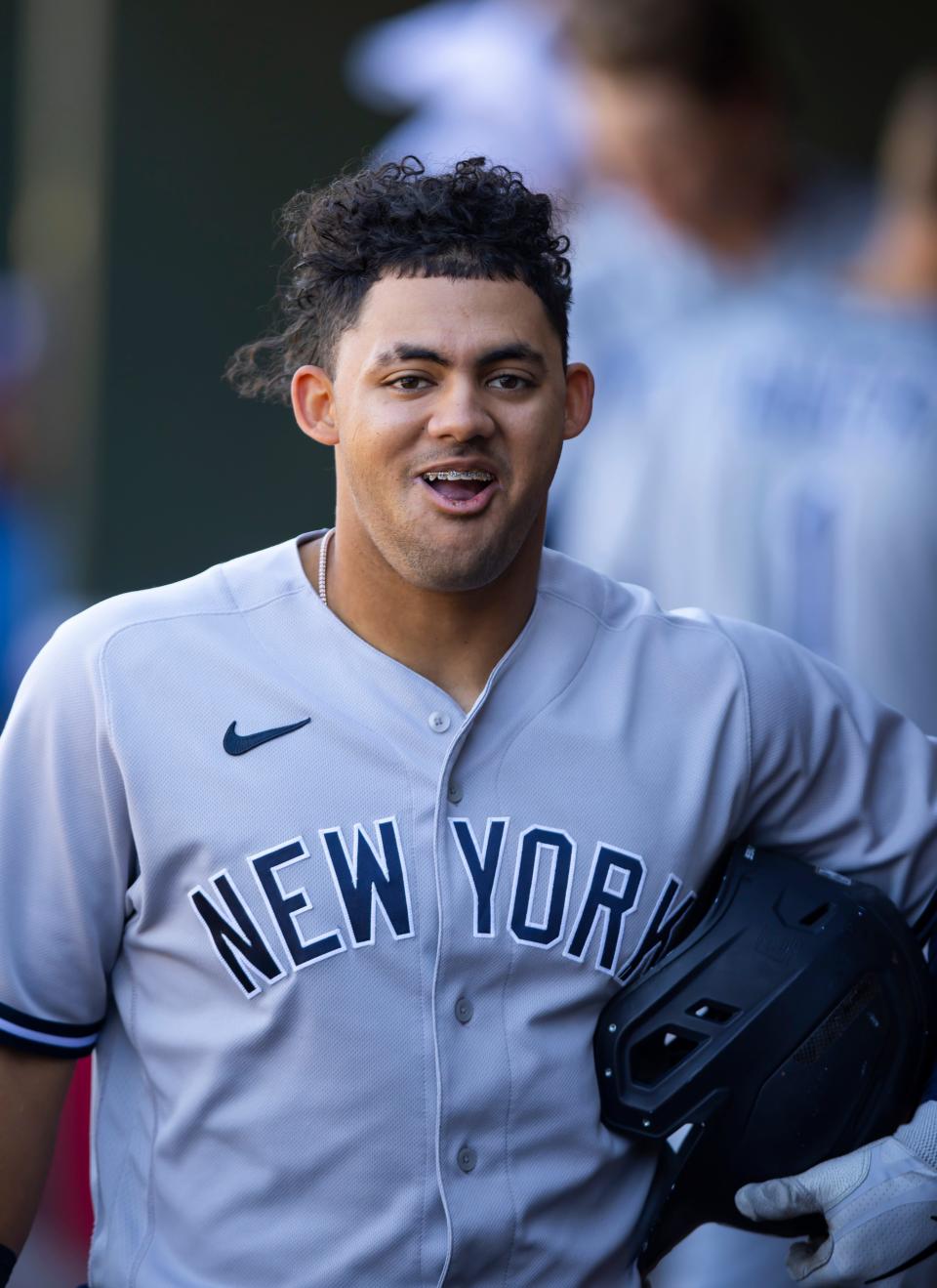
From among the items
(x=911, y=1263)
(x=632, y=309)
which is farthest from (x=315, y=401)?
(x=632, y=309)

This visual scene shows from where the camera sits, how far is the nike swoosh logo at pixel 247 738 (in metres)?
2.06

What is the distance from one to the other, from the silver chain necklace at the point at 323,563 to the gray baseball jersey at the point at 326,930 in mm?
25

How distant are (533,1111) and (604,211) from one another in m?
3.05

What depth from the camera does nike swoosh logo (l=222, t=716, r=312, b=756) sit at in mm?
2057

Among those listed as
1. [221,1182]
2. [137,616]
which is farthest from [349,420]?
[221,1182]

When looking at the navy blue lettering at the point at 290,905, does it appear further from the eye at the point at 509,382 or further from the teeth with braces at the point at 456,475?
the eye at the point at 509,382

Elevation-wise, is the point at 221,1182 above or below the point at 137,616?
below

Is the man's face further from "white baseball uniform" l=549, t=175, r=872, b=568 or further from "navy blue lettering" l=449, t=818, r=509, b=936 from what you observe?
"white baseball uniform" l=549, t=175, r=872, b=568

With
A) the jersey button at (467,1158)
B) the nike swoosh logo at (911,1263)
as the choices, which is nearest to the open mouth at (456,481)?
the jersey button at (467,1158)

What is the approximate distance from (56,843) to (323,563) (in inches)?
19.1

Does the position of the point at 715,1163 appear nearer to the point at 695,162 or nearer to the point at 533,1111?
the point at 533,1111

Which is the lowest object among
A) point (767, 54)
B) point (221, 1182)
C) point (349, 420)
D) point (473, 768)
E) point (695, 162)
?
point (221, 1182)

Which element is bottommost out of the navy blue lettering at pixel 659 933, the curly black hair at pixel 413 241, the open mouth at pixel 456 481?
the navy blue lettering at pixel 659 933

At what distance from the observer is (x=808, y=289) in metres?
4.61
